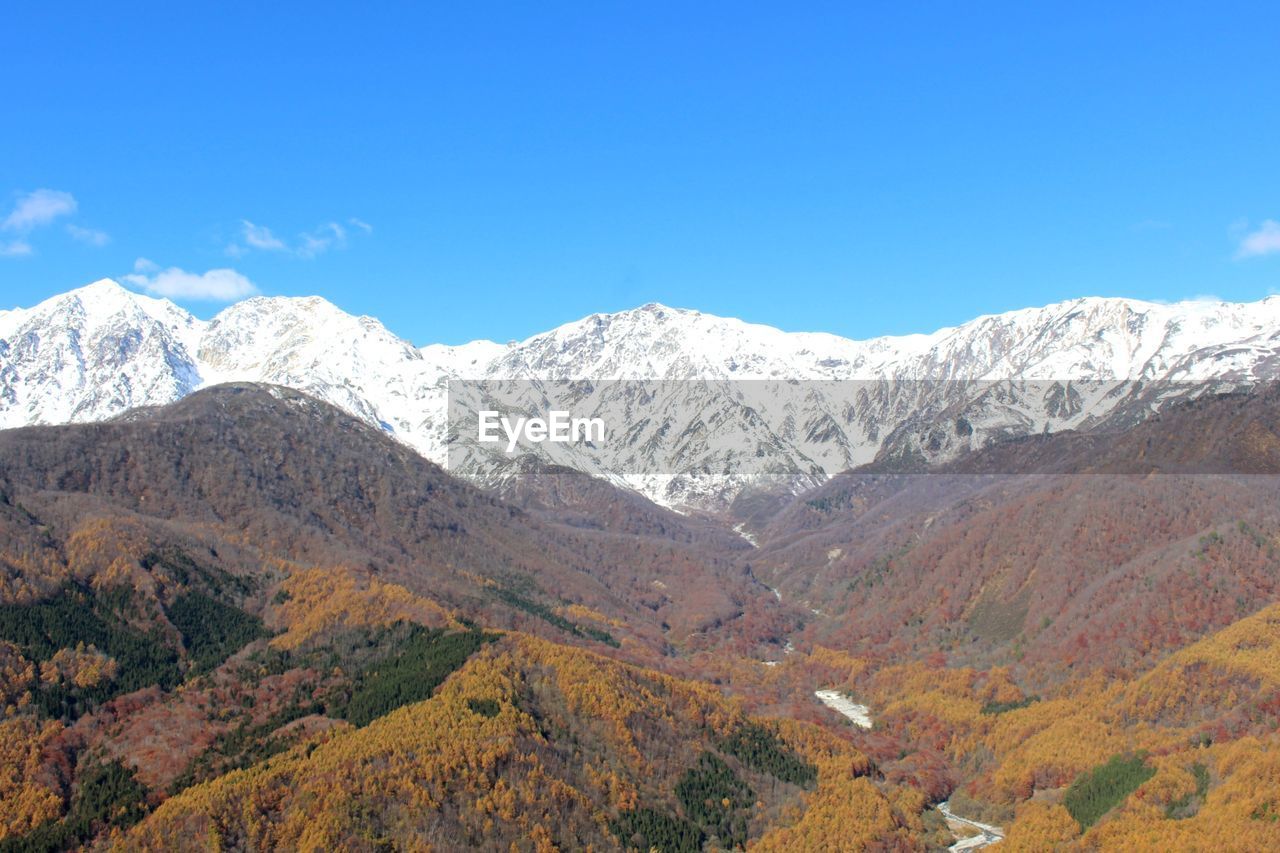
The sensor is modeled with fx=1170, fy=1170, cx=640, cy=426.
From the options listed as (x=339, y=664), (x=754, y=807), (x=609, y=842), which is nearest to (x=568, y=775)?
(x=609, y=842)

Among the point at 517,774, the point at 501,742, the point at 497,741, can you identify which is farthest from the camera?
the point at 497,741

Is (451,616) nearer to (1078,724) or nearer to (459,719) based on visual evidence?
(459,719)

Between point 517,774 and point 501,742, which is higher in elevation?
point 501,742

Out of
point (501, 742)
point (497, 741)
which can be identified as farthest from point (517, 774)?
point (497, 741)

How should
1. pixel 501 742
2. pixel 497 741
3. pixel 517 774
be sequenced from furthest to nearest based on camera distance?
pixel 497 741 < pixel 501 742 < pixel 517 774

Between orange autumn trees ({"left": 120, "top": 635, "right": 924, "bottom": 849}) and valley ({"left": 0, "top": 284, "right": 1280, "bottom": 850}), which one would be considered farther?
valley ({"left": 0, "top": 284, "right": 1280, "bottom": 850})

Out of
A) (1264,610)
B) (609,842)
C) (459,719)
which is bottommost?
(609,842)

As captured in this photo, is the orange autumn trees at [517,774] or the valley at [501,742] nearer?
the orange autumn trees at [517,774]

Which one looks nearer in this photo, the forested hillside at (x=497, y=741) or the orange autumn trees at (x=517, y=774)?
the orange autumn trees at (x=517, y=774)

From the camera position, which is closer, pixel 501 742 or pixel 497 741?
pixel 501 742

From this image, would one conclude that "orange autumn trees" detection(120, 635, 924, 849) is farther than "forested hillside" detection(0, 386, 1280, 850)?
No

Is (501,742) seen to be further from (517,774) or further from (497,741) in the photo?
(517,774)
